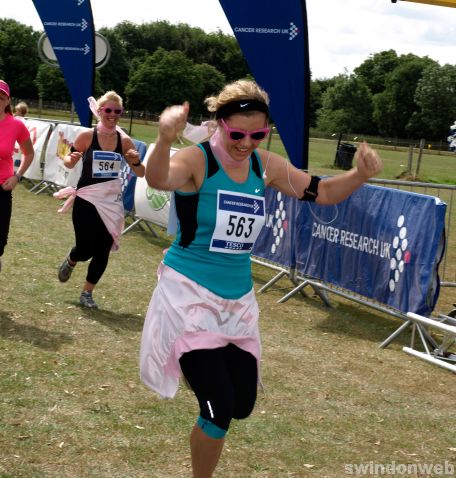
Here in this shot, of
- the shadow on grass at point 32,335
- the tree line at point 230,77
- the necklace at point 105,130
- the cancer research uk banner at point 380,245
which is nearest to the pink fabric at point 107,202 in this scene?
the necklace at point 105,130

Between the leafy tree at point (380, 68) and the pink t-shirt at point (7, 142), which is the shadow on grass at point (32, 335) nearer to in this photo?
the pink t-shirt at point (7, 142)

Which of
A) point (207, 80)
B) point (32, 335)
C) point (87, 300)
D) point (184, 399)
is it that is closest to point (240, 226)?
point (184, 399)

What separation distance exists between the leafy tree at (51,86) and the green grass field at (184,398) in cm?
7007

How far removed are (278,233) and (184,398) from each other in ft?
14.9

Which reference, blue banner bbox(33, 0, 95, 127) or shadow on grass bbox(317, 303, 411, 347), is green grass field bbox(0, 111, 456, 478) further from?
blue banner bbox(33, 0, 95, 127)

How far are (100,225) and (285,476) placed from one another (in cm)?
405

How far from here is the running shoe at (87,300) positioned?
813cm

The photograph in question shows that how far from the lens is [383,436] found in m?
5.34

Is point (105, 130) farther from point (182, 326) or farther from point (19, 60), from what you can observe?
point (19, 60)

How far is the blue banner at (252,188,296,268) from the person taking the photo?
31.8 feet

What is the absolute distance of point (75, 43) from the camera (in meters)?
16.6

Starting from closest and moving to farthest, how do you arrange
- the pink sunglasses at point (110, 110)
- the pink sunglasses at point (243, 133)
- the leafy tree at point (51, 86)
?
the pink sunglasses at point (243, 133) → the pink sunglasses at point (110, 110) → the leafy tree at point (51, 86)

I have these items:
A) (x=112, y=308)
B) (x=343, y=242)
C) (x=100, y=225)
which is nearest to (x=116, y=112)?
(x=100, y=225)

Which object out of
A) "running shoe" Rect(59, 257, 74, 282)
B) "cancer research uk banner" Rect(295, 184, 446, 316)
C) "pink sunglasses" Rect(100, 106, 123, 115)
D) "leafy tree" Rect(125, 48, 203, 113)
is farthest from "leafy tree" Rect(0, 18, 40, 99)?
"pink sunglasses" Rect(100, 106, 123, 115)
